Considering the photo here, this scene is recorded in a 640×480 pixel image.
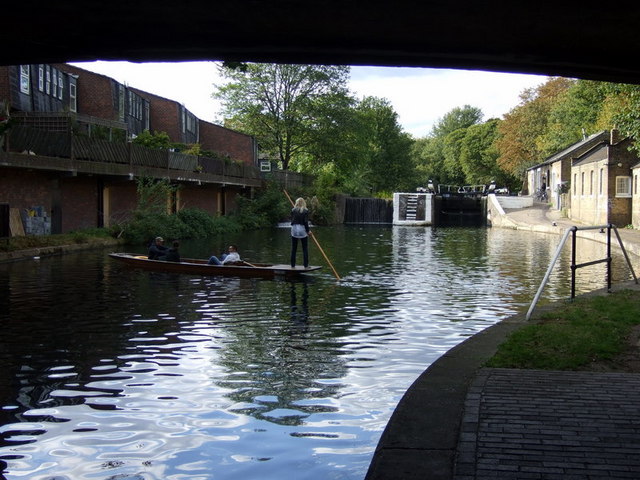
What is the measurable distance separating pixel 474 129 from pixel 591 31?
103019mm

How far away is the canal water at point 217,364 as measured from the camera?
19.3 ft

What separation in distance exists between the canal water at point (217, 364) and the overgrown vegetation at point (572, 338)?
1.18 metres

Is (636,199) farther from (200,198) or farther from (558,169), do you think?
(558,169)

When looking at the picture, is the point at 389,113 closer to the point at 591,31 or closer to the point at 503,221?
the point at 503,221

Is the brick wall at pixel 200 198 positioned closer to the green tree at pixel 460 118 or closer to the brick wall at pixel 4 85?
the brick wall at pixel 4 85

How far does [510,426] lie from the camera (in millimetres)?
5461

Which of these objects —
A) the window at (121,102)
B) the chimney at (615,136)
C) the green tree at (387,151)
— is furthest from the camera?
the green tree at (387,151)

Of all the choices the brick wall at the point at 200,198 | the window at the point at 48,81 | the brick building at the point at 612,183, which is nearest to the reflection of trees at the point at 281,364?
the window at the point at 48,81

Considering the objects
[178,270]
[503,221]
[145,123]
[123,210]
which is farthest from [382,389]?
[503,221]

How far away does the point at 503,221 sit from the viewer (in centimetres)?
5456

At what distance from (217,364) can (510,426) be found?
4.48m

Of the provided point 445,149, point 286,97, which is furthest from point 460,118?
point 286,97

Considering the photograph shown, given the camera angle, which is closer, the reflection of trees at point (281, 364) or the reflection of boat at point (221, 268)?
the reflection of trees at point (281, 364)

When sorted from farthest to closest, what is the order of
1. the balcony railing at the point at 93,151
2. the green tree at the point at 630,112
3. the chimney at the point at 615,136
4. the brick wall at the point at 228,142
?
the brick wall at the point at 228,142, the chimney at the point at 615,136, the green tree at the point at 630,112, the balcony railing at the point at 93,151
